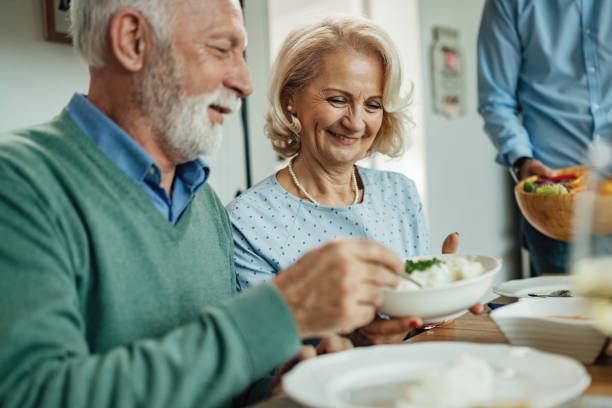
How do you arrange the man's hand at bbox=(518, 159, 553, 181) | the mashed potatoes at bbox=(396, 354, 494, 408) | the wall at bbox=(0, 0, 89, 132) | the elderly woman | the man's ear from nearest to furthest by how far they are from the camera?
the mashed potatoes at bbox=(396, 354, 494, 408), the man's ear, the elderly woman, the man's hand at bbox=(518, 159, 553, 181), the wall at bbox=(0, 0, 89, 132)

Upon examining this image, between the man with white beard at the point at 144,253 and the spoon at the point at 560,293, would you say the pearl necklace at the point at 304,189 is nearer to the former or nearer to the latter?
the man with white beard at the point at 144,253

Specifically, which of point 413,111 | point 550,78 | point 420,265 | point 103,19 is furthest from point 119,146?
point 413,111

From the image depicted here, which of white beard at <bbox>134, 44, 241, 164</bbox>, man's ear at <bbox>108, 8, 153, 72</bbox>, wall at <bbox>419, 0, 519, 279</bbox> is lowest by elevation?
wall at <bbox>419, 0, 519, 279</bbox>

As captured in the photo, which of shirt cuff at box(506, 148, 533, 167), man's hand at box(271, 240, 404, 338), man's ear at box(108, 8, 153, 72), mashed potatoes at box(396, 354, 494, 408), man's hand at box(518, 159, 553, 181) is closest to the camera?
mashed potatoes at box(396, 354, 494, 408)

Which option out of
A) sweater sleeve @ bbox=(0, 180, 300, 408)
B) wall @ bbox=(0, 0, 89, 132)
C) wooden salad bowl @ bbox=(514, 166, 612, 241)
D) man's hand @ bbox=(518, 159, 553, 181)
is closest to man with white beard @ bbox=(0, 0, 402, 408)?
sweater sleeve @ bbox=(0, 180, 300, 408)

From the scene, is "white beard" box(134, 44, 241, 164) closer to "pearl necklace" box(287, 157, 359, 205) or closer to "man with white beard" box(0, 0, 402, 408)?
"man with white beard" box(0, 0, 402, 408)

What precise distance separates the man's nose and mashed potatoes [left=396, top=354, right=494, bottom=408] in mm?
691

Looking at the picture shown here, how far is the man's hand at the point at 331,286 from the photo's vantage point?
81cm

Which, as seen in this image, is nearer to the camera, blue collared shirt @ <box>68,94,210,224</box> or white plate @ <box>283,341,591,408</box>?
white plate @ <box>283,341,591,408</box>

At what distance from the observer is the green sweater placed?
2.33 ft

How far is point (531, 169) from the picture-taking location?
206cm

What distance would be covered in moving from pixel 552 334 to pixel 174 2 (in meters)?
0.86

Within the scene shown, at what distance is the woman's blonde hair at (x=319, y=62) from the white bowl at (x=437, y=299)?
908mm


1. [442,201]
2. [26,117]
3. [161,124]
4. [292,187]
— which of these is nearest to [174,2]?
[161,124]
